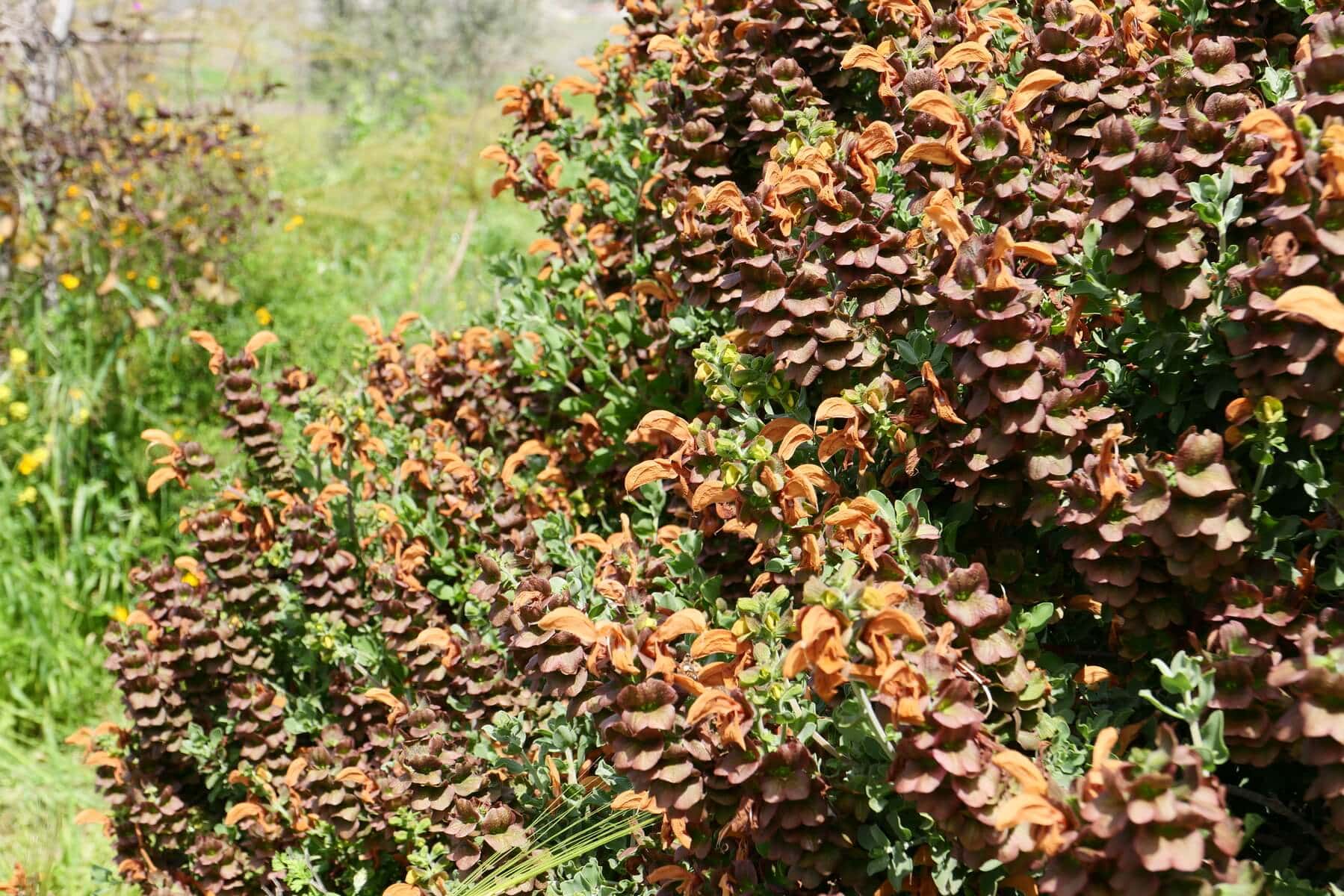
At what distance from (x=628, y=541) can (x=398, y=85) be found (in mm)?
9866

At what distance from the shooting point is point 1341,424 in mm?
1506

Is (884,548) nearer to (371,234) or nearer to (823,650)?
(823,650)

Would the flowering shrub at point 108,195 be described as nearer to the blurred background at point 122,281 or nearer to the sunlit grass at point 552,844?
the blurred background at point 122,281

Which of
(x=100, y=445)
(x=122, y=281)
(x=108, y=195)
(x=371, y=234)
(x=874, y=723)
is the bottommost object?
(x=100, y=445)

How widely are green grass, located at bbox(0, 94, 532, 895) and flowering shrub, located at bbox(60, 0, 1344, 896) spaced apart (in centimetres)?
94

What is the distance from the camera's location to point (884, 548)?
1713 millimetres

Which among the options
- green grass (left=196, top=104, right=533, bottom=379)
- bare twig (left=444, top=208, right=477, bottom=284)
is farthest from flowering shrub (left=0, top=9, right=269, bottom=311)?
bare twig (left=444, top=208, right=477, bottom=284)

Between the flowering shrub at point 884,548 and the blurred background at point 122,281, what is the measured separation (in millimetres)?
931

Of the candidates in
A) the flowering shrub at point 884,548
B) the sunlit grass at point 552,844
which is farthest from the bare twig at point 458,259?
the sunlit grass at point 552,844

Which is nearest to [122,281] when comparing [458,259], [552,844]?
[458,259]

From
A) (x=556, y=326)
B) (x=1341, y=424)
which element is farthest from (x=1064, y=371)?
(x=556, y=326)

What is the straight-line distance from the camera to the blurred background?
13.5 ft

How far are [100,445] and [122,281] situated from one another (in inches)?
36.3

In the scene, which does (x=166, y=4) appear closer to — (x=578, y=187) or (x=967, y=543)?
(x=578, y=187)
